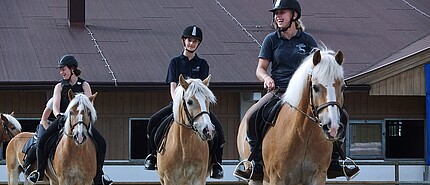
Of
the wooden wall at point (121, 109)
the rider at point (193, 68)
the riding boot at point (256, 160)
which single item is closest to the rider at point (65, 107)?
the rider at point (193, 68)

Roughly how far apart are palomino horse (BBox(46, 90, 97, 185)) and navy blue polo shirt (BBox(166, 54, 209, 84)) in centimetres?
104

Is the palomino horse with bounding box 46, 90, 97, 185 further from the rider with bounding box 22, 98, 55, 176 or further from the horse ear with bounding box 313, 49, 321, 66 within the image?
the horse ear with bounding box 313, 49, 321, 66

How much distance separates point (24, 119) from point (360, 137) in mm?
7797

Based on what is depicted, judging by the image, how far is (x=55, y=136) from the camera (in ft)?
42.3

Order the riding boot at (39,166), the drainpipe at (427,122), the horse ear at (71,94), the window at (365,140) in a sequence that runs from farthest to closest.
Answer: the window at (365,140), the drainpipe at (427,122), the riding boot at (39,166), the horse ear at (71,94)

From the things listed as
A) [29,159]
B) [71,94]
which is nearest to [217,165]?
[71,94]

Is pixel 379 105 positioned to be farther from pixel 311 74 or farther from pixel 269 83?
pixel 311 74

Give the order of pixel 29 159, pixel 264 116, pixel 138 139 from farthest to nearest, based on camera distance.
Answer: pixel 138 139
pixel 29 159
pixel 264 116

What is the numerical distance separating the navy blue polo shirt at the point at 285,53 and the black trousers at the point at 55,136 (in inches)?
153

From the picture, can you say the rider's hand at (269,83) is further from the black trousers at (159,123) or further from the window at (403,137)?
the window at (403,137)

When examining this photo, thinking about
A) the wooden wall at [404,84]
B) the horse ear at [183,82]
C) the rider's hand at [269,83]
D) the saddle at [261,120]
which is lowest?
the saddle at [261,120]

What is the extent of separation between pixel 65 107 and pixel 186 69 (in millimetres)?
1772

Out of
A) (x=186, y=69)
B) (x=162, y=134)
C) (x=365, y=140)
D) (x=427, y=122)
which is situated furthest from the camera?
(x=365, y=140)

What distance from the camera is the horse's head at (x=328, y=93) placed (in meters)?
7.91
